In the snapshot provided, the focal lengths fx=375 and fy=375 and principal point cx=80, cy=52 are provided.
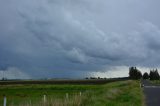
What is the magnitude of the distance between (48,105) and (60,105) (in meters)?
0.77

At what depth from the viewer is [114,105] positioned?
26016 mm

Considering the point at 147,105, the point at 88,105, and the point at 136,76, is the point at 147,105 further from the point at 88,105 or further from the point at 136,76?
the point at 136,76

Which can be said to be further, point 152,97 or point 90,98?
point 152,97

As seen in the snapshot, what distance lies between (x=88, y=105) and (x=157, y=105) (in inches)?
196

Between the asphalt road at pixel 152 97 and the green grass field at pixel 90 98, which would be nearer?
the green grass field at pixel 90 98

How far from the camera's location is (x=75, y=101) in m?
24.7

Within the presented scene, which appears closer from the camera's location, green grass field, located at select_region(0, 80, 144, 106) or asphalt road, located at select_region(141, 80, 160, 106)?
green grass field, located at select_region(0, 80, 144, 106)

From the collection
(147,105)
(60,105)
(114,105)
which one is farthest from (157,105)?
(60,105)

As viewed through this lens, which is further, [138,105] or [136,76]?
[136,76]

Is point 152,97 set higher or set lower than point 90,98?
lower

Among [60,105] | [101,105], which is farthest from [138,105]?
[60,105]

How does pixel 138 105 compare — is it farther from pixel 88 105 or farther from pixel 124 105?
pixel 88 105

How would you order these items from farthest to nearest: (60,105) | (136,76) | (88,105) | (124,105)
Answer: (136,76) → (124,105) → (88,105) → (60,105)

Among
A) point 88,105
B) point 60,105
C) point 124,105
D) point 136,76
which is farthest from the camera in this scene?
point 136,76
